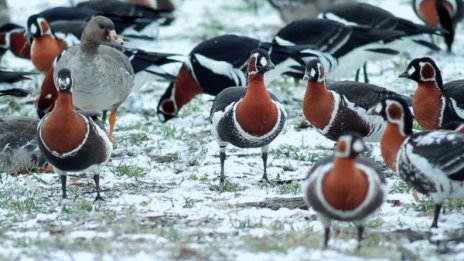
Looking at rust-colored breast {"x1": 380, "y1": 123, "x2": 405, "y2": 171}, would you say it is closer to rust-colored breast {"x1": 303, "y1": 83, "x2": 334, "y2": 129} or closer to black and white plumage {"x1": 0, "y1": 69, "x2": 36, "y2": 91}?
rust-colored breast {"x1": 303, "y1": 83, "x2": 334, "y2": 129}

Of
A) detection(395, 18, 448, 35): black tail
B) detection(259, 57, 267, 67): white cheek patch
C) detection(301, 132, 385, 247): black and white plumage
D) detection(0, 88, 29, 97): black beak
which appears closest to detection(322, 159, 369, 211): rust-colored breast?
detection(301, 132, 385, 247): black and white plumage

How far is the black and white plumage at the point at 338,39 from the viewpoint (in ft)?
35.5

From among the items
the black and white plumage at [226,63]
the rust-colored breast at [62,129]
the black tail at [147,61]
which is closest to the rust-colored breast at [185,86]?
the black and white plumage at [226,63]

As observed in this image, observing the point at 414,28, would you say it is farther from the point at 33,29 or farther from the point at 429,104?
the point at 33,29

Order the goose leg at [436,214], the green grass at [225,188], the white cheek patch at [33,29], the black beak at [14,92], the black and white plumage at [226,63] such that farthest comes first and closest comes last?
the white cheek patch at [33,29]
the black and white plumage at [226,63]
the black beak at [14,92]
the green grass at [225,188]
the goose leg at [436,214]

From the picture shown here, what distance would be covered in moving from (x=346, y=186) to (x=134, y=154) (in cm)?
367

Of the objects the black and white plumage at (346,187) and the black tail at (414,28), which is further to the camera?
the black tail at (414,28)

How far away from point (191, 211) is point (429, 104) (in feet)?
7.63

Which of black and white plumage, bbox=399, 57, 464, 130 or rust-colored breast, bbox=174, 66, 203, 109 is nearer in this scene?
black and white plumage, bbox=399, 57, 464, 130

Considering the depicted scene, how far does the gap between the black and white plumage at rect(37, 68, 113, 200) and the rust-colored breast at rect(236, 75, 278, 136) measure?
1101 millimetres

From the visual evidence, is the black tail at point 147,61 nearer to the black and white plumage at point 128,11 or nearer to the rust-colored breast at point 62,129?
the black and white plumage at point 128,11

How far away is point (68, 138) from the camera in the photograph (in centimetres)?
702

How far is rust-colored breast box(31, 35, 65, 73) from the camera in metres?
11.4

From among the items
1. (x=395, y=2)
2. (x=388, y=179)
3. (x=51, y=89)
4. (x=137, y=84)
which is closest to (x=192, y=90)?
(x=137, y=84)
